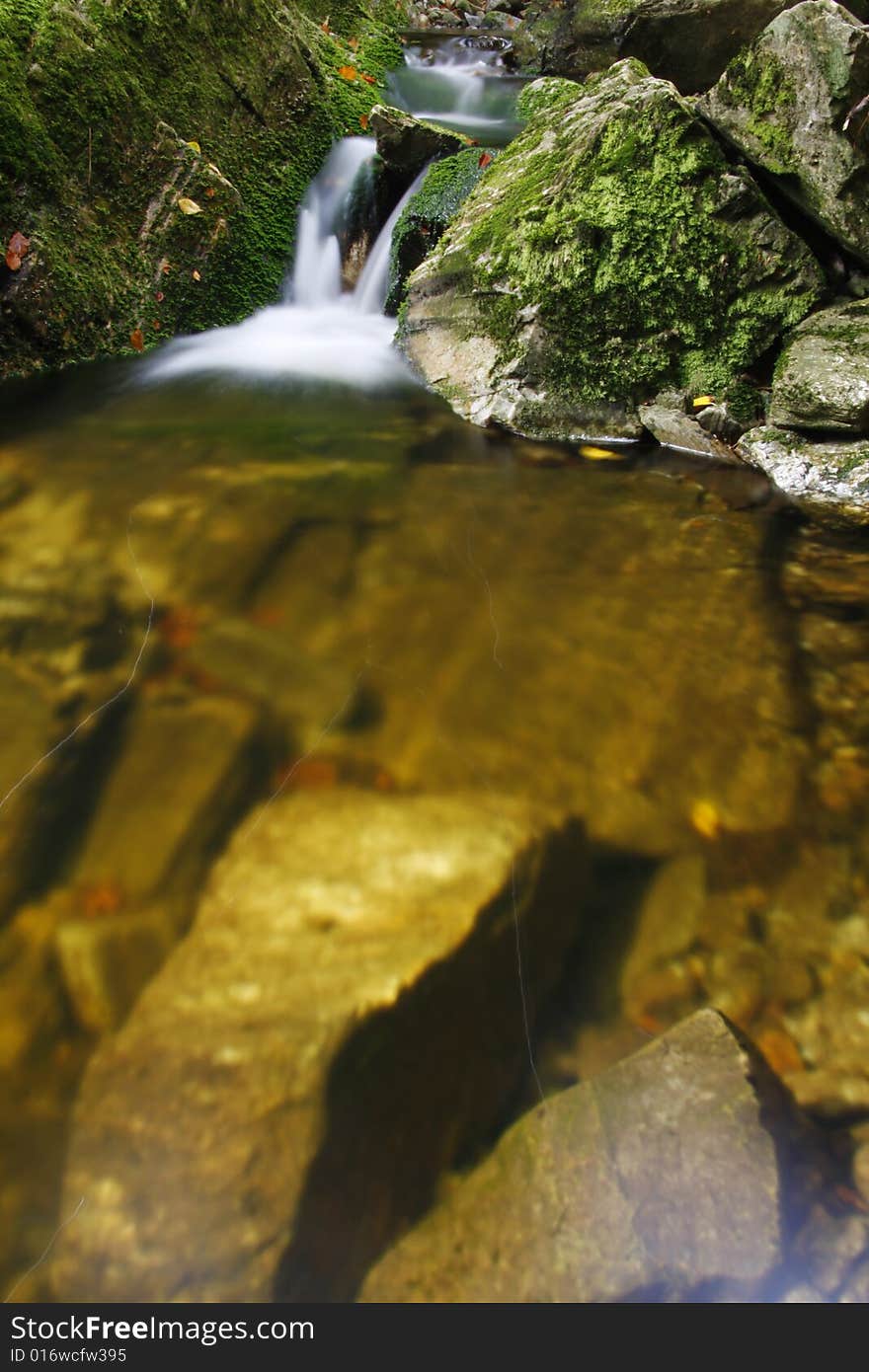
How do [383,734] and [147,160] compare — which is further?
[147,160]

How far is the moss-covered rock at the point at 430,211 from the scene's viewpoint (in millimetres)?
5883

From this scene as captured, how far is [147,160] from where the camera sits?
529cm

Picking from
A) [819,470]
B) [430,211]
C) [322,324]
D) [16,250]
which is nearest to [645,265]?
[819,470]

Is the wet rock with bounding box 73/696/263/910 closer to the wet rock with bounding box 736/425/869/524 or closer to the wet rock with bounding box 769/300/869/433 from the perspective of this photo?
the wet rock with bounding box 736/425/869/524

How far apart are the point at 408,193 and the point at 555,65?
541cm

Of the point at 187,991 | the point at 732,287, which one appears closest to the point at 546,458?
the point at 732,287

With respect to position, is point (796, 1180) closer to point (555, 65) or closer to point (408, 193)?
point (408, 193)

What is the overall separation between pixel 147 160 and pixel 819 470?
16.4 feet

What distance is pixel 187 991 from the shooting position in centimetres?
168

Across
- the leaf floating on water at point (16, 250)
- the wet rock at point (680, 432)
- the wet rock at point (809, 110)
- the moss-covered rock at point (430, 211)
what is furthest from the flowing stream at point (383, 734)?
the moss-covered rock at point (430, 211)

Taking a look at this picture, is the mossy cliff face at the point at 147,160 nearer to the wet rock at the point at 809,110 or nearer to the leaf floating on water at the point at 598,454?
the leaf floating on water at the point at 598,454

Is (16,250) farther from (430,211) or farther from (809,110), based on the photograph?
(809,110)

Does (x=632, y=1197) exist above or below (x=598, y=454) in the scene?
below
